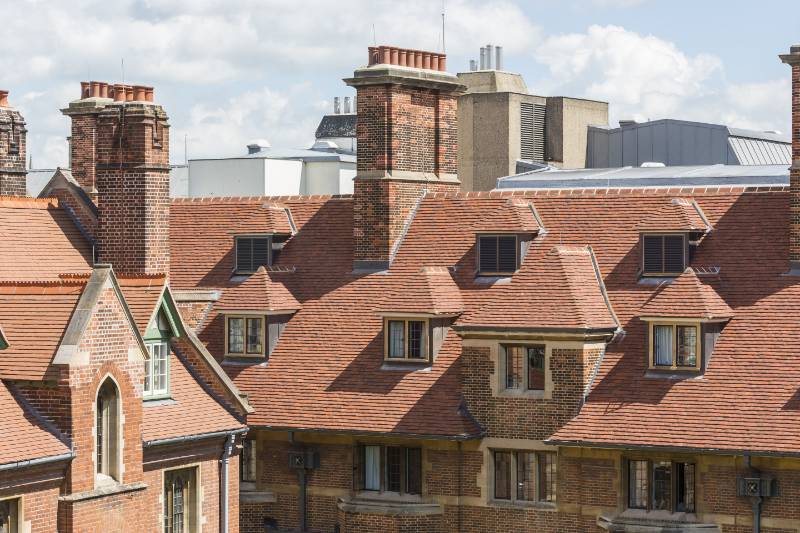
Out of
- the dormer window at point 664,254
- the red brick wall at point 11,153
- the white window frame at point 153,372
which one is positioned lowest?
the white window frame at point 153,372

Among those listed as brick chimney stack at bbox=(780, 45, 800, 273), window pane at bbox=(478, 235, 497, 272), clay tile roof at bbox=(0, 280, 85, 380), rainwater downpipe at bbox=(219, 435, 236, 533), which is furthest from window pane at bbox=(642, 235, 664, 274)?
clay tile roof at bbox=(0, 280, 85, 380)

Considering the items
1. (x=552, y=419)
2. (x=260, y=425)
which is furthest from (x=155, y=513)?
(x=552, y=419)

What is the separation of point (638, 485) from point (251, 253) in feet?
41.3

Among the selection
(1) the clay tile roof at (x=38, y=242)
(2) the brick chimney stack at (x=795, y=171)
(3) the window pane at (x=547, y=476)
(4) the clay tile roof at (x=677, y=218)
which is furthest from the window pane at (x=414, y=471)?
(2) the brick chimney stack at (x=795, y=171)

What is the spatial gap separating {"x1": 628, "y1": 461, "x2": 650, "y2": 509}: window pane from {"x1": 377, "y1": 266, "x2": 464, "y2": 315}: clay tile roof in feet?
19.4

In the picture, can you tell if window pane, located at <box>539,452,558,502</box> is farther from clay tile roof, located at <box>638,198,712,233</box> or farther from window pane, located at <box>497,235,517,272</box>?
clay tile roof, located at <box>638,198,712,233</box>

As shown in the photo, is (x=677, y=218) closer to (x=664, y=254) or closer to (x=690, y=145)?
(x=664, y=254)

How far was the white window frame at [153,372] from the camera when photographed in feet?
123

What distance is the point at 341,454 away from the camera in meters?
42.7

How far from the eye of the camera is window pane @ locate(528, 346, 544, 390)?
4059 cm

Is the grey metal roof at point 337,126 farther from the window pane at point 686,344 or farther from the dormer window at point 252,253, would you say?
the window pane at point 686,344

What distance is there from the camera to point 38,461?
32.5 metres

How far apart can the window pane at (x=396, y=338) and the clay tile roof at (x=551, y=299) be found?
1.64 m

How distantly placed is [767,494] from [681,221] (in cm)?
714
